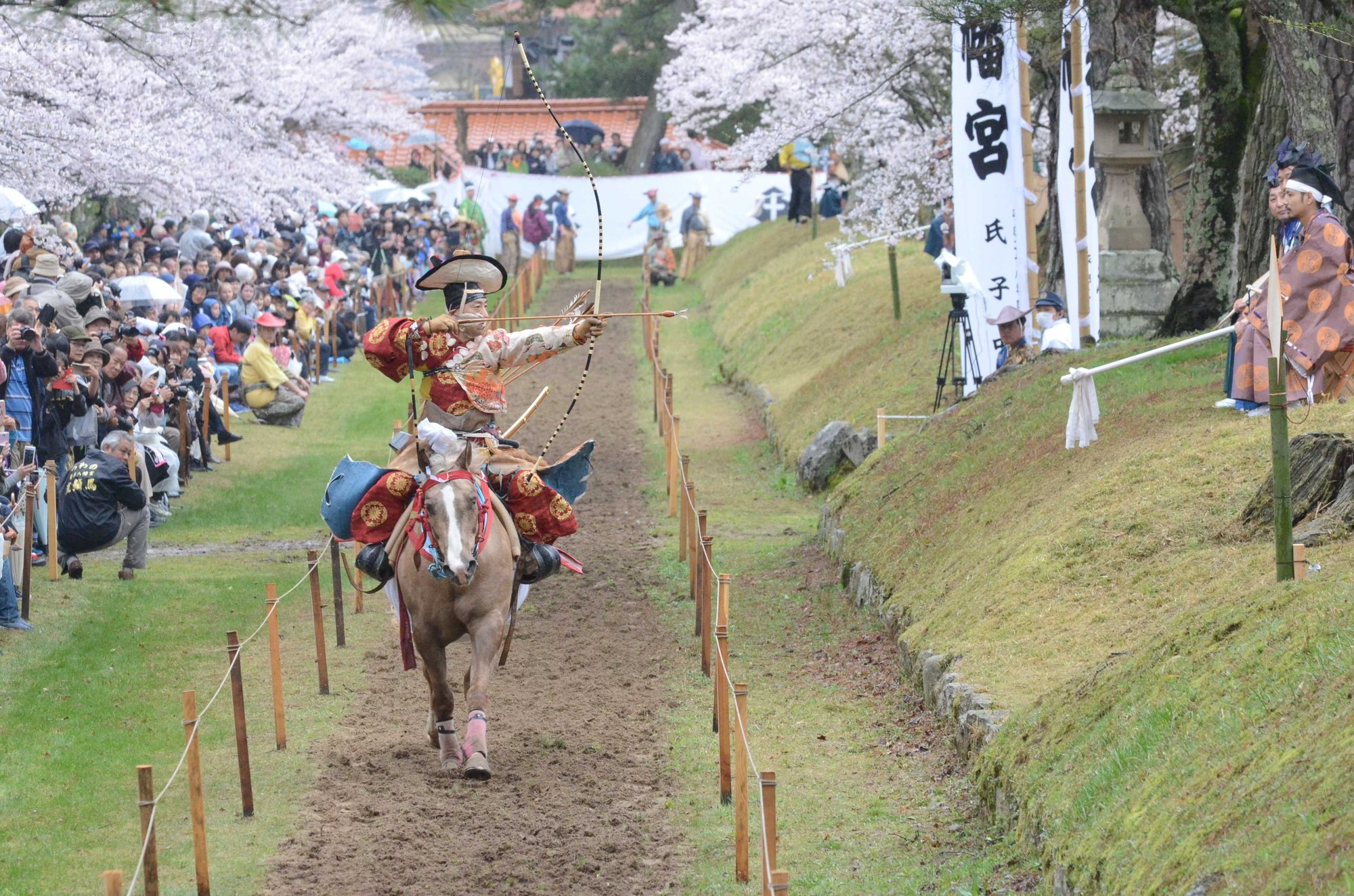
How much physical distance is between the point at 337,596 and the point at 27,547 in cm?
240

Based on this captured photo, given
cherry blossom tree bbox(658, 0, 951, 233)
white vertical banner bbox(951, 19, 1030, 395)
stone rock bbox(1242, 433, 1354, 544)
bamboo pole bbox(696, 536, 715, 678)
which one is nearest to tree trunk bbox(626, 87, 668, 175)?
cherry blossom tree bbox(658, 0, 951, 233)

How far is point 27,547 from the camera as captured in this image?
11.8m

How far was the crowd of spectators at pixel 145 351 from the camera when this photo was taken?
42.1ft

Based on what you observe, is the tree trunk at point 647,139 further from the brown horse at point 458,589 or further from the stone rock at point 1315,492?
the stone rock at point 1315,492

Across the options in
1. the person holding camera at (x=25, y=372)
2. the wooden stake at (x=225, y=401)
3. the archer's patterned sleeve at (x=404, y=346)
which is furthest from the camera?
the wooden stake at (x=225, y=401)

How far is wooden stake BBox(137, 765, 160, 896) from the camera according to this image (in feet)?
20.3

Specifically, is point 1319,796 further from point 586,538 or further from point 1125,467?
point 586,538

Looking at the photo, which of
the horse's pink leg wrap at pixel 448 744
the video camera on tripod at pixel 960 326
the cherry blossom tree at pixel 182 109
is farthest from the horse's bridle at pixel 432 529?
the video camera on tripod at pixel 960 326

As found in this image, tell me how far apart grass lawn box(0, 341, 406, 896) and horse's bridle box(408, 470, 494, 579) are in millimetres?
1376

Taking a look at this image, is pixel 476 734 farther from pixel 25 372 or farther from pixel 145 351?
pixel 145 351

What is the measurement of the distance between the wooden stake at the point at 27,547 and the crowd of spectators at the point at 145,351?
11 cm

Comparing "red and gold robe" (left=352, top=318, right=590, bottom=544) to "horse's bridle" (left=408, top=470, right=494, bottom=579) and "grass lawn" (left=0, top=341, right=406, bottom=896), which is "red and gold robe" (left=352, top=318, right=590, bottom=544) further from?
"grass lawn" (left=0, top=341, right=406, bottom=896)

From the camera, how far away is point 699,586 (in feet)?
40.1

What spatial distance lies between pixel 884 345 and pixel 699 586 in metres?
9.57
